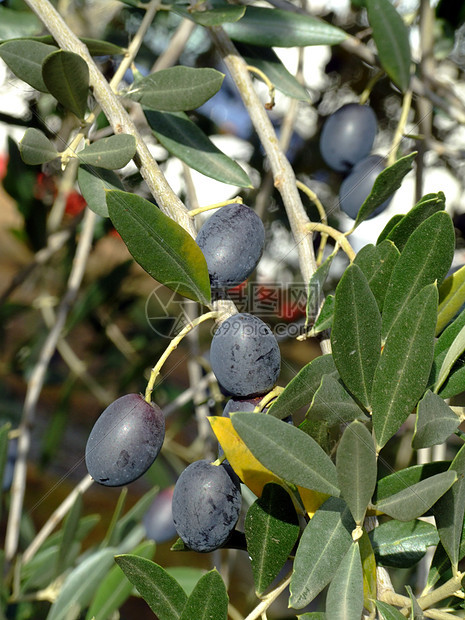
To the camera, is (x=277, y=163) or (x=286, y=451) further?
(x=277, y=163)

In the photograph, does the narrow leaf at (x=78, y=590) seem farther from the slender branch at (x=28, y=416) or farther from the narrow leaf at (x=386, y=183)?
the narrow leaf at (x=386, y=183)

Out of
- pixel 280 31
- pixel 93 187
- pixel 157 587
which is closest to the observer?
pixel 157 587

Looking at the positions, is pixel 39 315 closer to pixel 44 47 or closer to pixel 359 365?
pixel 44 47

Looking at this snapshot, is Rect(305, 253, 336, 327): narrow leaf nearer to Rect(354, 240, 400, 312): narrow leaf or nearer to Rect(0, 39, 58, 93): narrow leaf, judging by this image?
Rect(354, 240, 400, 312): narrow leaf

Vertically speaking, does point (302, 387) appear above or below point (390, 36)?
below

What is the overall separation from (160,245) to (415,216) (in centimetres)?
20

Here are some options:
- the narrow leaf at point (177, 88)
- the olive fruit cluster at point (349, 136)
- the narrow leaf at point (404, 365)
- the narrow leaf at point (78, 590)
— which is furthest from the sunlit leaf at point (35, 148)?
the narrow leaf at point (78, 590)

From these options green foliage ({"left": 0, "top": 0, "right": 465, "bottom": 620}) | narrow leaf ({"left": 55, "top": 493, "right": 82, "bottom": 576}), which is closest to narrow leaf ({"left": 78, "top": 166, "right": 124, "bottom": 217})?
green foliage ({"left": 0, "top": 0, "right": 465, "bottom": 620})

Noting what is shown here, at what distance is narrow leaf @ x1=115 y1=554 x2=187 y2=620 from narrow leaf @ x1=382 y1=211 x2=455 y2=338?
0.27 meters

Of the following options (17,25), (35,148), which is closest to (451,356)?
(35,148)

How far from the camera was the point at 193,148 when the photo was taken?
0.69 meters

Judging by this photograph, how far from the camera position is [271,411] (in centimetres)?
42

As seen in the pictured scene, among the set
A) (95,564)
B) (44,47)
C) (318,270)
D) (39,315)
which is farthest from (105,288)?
(318,270)

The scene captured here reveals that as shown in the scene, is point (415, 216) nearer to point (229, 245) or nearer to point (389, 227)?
point (389, 227)
